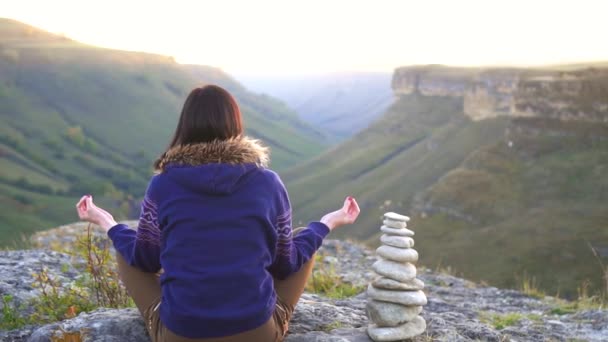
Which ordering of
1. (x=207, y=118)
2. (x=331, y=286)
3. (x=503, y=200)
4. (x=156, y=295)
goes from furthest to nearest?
(x=503, y=200), (x=331, y=286), (x=156, y=295), (x=207, y=118)

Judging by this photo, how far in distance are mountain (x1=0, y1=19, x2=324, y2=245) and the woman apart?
83574mm

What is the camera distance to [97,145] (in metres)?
143

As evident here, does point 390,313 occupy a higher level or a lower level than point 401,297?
lower

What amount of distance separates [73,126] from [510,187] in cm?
11315

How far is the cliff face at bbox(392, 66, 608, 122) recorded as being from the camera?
73625mm

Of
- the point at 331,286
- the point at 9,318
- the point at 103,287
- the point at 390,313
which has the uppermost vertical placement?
the point at 390,313

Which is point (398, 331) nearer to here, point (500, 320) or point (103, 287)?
point (500, 320)

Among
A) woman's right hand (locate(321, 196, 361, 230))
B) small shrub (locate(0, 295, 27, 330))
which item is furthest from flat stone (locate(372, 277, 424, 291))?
small shrub (locate(0, 295, 27, 330))

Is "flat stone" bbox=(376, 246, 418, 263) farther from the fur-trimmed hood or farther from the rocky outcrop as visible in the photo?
the fur-trimmed hood

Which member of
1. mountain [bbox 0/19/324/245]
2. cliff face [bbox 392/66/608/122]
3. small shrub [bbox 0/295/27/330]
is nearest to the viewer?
small shrub [bbox 0/295/27/330]

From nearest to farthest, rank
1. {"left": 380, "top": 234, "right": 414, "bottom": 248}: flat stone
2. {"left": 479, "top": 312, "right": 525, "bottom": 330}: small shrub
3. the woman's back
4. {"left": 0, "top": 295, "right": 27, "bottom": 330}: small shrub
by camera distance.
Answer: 1. the woman's back
2. {"left": 380, "top": 234, "right": 414, "bottom": 248}: flat stone
3. {"left": 0, "top": 295, "right": 27, "bottom": 330}: small shrub
4. {"left": 479, "top": 312, "right": 525, "bottom": 330}: small shrub

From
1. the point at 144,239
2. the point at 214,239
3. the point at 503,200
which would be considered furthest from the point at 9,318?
the point at 503,200

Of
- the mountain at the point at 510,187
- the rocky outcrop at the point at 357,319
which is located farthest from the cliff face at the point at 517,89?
the rocky outcrop at the point at 357,319

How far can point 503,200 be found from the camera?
69.9 metres
